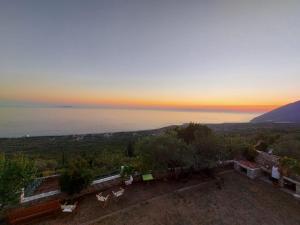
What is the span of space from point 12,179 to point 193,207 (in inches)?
292

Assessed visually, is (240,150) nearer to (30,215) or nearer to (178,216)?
(178,216)

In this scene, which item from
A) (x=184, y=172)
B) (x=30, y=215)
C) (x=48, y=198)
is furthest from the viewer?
(x=184, y=172)

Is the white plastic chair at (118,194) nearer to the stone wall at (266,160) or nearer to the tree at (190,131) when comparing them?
the tree at (190,131)

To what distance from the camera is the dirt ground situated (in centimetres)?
717

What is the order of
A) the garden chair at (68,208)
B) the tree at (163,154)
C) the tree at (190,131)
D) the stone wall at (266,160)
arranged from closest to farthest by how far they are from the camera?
the garden chair at (68,208) < the tree at (163,154) < the stone wall at (266,160) < the tree at (190,131)

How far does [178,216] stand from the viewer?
7.41m

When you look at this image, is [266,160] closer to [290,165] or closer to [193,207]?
[290,165]

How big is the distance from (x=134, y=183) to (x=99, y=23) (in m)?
12.3

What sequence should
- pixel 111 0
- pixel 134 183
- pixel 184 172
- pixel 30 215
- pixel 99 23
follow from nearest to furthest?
pixel 30 215
pixel 134 183
pixel 184 172
pixel 111 0
pixel 99 23

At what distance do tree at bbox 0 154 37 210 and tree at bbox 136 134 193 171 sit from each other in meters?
5.52

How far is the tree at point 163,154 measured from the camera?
1009 centimetres

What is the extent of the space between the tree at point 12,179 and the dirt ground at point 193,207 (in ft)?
5.15

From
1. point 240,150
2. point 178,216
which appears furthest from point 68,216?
point 240,150

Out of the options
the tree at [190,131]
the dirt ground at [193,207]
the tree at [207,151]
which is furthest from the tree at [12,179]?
the tree at [190,131]
